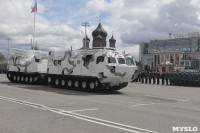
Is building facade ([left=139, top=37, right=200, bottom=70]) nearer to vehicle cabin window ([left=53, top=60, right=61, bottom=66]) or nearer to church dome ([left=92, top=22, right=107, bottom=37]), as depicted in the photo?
church dome ([left=92, top=22, right=107, bottom=37])

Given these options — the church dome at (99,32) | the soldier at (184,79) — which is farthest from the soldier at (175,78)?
the church dome at (99,32)

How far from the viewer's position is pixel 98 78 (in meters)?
17.3

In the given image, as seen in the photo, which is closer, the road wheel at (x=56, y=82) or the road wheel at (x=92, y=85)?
the road wheel at (x=92, y=85)

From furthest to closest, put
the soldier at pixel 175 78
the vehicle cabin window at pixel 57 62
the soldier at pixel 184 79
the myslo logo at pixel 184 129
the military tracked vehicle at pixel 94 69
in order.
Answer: the soldier at pixel 175 78
the soldier at pixel 184 79
the vehicle cabin window at pixel 57 62
the military tracked vehicle at pixel 94 69
the myslo logo at pixel 184 129

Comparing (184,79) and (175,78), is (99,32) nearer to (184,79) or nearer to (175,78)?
(175,78)

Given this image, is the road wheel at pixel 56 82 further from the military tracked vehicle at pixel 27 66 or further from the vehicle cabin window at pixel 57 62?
the military tracked vehicle at pixel 27 66

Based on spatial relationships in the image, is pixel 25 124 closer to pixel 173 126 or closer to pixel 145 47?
pixel 173 126

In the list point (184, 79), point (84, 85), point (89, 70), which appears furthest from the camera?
point (184, 79)

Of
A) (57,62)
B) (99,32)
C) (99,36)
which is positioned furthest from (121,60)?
(99,32)

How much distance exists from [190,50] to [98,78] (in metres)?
96.6

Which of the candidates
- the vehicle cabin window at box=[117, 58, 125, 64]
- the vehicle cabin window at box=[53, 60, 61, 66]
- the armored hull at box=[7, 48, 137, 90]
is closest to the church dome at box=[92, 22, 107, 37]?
the armored hull at box=[7, 48, 137, 90]

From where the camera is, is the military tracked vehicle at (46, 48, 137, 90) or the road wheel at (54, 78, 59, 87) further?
the road wheel at (54, 78, 59, 87)

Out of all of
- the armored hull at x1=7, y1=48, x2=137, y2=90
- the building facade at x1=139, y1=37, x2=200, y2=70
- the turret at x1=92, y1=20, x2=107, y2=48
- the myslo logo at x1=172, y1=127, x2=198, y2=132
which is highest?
the turret at x1=92, y1=20, x2=107, y2=48

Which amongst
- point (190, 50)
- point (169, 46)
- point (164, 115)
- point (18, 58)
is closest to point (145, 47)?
point (169, 46)
